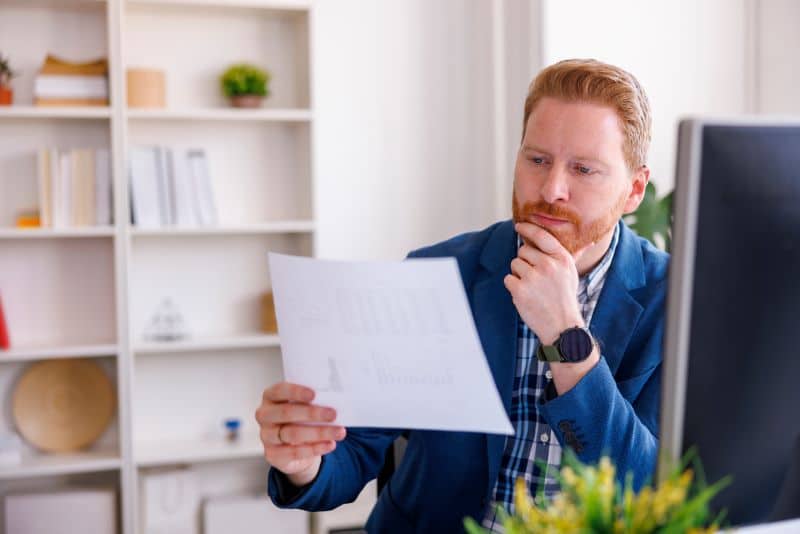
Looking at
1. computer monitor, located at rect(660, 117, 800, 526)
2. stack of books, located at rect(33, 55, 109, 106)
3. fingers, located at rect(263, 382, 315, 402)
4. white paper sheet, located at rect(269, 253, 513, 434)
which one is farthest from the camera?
stack of books, located at rect(33, 55, 109, 106)

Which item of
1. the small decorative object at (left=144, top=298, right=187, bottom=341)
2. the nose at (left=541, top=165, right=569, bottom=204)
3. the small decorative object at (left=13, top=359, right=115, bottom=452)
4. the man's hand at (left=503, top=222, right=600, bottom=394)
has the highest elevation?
the nose at (left=541, top=165, right=569, bottom=204)

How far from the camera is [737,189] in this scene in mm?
802

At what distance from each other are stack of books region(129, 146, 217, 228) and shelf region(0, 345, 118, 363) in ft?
1.45

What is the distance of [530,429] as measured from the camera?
151cm

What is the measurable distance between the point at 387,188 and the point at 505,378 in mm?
2212

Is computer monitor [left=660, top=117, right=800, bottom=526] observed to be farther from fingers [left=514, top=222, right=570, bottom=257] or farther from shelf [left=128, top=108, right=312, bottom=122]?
shelf [left=128, top=108, right=312, bottom=122]

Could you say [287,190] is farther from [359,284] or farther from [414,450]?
[359,284]

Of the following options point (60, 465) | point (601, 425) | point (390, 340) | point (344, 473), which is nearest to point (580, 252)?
point (601, 425)

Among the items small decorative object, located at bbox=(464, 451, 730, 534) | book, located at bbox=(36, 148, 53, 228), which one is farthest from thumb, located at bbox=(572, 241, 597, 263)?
book, located at bbox=(36, 148, 53, 228)

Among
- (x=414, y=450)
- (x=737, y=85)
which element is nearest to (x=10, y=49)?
(x=414, y=450)

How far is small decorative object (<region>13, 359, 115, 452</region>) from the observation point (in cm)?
329

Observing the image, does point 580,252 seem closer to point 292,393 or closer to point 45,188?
point 292,393

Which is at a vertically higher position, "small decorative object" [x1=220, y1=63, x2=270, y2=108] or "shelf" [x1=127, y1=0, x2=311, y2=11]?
"shelf" [x1=127, y1=0, x2=311, y2=11]

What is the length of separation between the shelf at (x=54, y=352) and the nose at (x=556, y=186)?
215 centimetres
